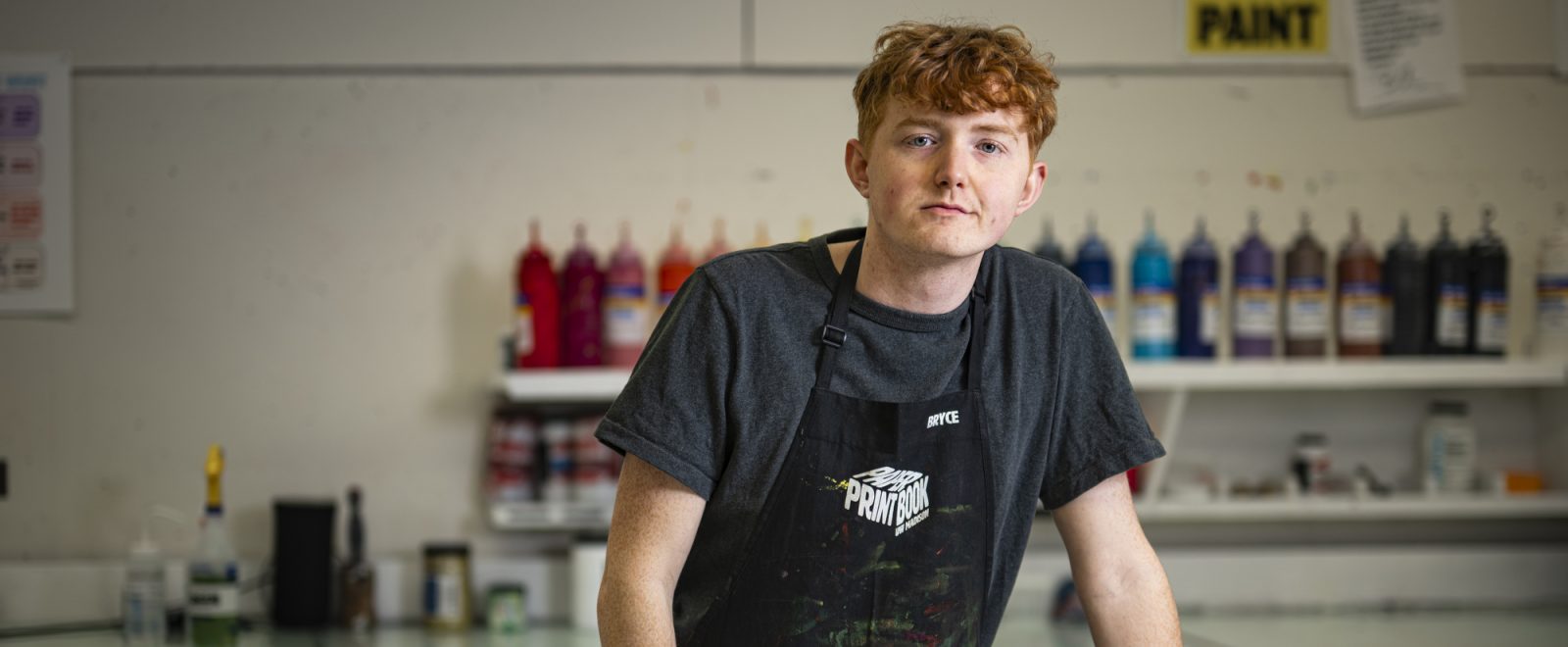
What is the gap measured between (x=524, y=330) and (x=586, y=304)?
0.15 meters

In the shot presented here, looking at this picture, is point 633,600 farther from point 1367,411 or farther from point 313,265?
point 1367,411

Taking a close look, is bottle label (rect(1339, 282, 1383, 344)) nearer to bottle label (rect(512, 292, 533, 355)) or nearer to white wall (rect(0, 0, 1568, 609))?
white wall (rect(0, 0, 1568, 609))

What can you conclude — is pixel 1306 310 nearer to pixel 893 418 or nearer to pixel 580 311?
pixel 580 311

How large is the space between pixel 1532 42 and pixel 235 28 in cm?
301

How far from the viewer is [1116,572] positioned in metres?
1.30

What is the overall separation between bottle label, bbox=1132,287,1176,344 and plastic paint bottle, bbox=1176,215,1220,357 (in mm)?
52

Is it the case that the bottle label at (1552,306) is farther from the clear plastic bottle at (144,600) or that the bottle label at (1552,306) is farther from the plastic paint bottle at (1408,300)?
the clear plastic bottle at (144,600)

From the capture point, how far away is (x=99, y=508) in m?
3.19

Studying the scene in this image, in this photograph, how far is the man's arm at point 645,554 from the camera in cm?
119

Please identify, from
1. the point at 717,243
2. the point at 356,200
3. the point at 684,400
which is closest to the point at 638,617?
the point at 684,400

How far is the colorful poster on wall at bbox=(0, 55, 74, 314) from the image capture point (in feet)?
10.3

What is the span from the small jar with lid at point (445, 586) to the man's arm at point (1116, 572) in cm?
203

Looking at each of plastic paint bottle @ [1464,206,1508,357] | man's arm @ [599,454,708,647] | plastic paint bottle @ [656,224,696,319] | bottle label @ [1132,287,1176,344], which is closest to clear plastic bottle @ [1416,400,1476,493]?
plastic paint bottle @ [1464,206,1508,357]

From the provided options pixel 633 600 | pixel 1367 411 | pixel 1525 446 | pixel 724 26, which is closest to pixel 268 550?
pixel 724 26
